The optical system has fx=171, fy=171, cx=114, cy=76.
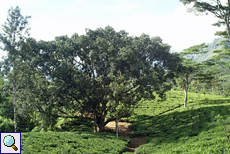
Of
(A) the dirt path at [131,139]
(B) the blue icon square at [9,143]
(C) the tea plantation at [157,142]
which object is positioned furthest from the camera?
(A) the dirt path at [131,139]

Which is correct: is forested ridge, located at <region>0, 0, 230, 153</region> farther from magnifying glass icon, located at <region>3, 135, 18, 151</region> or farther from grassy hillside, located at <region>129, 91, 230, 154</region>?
magnifying glass icon, located at <region>3, 135, 18, 151</region>

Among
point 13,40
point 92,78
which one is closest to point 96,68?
point 92,78

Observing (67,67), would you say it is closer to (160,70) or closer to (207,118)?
(160,70)

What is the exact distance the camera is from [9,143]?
28.0 feet

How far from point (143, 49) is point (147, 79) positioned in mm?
4228

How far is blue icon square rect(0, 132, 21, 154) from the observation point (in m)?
8.29

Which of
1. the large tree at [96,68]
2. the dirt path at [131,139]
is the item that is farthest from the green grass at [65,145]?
the large tree at [96,68]

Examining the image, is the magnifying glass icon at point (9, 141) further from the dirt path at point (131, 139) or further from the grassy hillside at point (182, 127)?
the dirt path at point (131, 139)

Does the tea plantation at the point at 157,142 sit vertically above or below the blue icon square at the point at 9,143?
below

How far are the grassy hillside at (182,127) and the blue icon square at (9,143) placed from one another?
8416 mm

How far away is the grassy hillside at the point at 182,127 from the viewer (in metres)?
10.6

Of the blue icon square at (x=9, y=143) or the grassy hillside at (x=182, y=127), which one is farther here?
the grassy hillside at (x=182, y=127)

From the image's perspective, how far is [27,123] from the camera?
990 inches

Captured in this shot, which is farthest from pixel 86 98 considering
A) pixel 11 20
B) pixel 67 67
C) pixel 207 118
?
pixel 207 118
